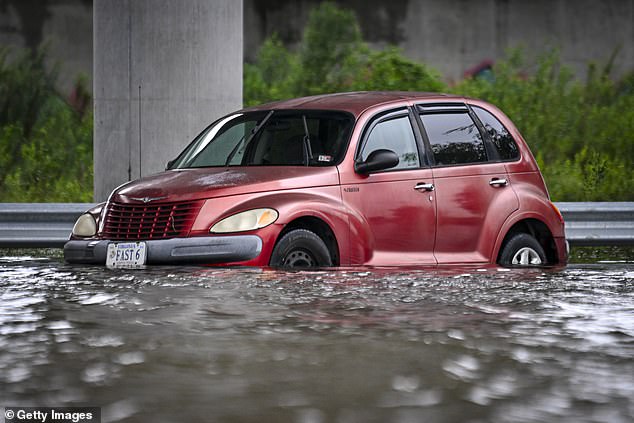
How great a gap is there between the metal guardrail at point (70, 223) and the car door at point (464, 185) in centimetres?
242

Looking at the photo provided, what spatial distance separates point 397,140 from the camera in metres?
9.08

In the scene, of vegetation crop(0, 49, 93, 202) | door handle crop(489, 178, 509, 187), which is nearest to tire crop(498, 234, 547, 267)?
door handle crop(489, 178, 509, 187)

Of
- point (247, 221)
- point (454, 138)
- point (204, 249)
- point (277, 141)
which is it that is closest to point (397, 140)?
point (454, 138)

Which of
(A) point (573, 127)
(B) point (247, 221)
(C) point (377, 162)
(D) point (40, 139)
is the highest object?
(A) point (573, 127)

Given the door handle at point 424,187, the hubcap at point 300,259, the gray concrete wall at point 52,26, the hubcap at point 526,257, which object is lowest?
the hubcap at point 526,257

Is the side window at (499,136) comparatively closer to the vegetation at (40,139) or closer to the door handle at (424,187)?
the door handle at (424,187)

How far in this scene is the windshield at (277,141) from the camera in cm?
881

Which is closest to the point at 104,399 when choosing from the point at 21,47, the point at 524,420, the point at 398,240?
the point at 524,420

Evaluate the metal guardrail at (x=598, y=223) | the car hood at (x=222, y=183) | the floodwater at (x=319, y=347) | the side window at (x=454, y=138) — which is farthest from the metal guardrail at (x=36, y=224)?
the floodwater at (x=319, y=347)

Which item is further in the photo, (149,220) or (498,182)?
(498,182)

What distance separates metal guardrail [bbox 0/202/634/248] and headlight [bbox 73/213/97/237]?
233cm

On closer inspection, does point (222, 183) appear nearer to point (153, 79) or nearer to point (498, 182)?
point (498, 182)

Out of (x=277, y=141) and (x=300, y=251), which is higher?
(x=277, y=141)

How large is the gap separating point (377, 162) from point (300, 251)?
95 centimetres
